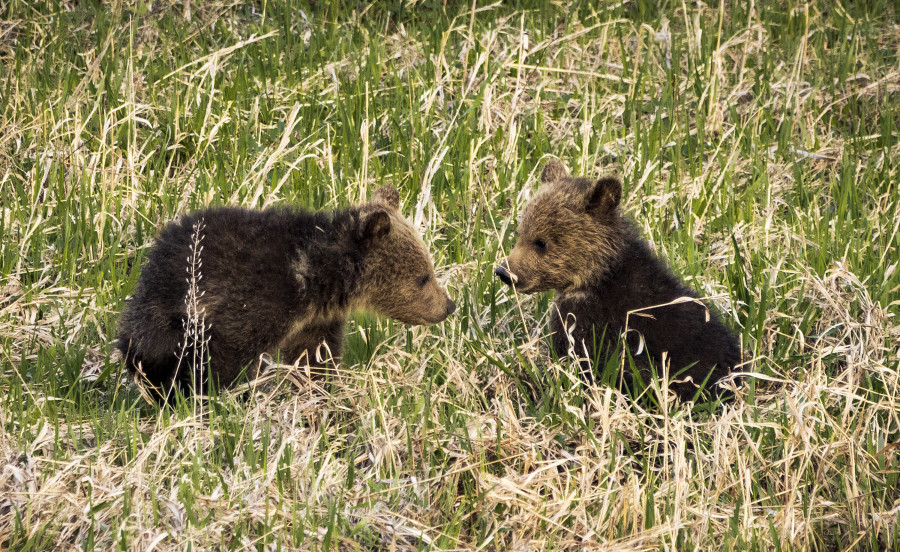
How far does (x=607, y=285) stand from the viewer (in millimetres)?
5176

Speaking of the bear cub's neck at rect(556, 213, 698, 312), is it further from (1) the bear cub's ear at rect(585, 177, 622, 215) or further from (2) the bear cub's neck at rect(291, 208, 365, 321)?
(2) the bear cub's neck at rect(291, 208, 365, 321)

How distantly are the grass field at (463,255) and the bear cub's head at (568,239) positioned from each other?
35 centimetres

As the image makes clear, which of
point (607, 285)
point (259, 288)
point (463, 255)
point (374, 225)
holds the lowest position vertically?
point (463, 255)

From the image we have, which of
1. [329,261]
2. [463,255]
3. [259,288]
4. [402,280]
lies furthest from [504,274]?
[259,288]

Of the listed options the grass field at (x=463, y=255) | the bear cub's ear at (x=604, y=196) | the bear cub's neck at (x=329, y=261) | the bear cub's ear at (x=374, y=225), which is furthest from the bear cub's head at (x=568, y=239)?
the bear cub's neck at (x=329, y=261)

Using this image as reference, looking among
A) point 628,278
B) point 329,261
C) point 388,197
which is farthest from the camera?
point 388,197

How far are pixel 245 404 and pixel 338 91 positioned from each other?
3.63m

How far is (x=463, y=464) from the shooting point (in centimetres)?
430

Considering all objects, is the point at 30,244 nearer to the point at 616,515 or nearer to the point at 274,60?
the point at 274,60

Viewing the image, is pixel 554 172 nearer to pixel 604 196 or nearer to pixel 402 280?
pixel 604 196

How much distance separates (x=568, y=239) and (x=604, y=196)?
29cm

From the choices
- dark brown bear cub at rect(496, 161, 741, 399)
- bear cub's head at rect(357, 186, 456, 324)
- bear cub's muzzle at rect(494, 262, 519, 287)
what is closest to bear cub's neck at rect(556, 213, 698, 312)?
dark brown bear cub at rect(496, 161, 741, 399)

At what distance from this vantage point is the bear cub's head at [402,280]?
5188 mm

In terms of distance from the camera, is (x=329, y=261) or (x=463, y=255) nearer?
(x=329, y=261)
